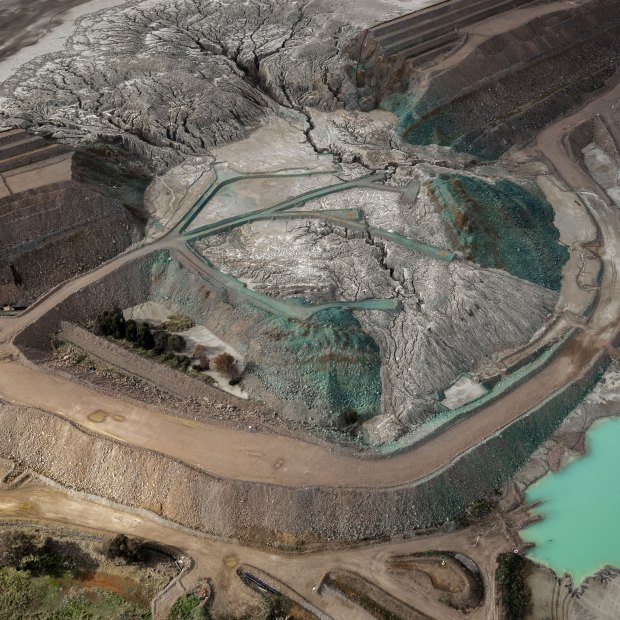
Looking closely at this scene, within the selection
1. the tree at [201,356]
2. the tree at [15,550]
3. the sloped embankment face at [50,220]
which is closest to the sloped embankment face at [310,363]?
the tree at [201,356]

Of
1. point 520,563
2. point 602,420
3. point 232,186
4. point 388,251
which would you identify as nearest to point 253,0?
point 232,186

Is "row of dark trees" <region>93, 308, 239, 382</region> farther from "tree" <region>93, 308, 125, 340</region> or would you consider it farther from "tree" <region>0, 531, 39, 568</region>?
"tree" <region>0, 531, 39, 568</region>

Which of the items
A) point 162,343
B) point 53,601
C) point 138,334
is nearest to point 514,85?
point 162,343

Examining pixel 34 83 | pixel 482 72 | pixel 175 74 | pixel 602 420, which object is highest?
pixel 34 83

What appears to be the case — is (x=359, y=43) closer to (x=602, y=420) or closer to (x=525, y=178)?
(x=525, y=178)

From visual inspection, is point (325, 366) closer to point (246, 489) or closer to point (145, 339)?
point (246, 489)

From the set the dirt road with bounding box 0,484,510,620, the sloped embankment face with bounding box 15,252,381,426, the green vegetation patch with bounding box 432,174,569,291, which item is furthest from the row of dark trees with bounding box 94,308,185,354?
the green vegetation patch with bounding box 432,174,569,291

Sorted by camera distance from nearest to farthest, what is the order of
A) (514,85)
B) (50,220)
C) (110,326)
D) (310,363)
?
(310,363) < (110,326) < (50,220) < (514,85)
